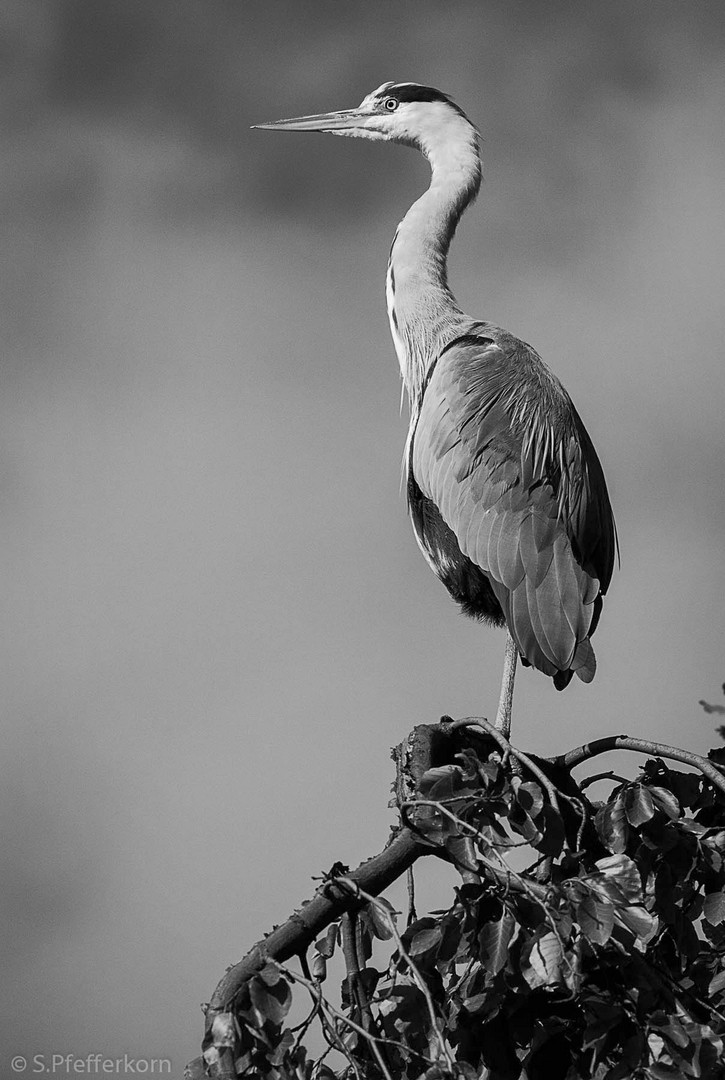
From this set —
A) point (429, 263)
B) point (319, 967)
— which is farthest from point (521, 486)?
point (319, 967)

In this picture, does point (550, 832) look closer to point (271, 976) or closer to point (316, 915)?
point (316, 915)

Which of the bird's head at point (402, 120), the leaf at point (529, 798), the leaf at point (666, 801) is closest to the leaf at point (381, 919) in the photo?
the leaf at point (529, 798)

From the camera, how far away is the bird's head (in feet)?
19.1

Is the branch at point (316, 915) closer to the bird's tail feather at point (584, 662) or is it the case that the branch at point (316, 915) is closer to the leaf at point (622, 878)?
the leaf at point (622, 878)

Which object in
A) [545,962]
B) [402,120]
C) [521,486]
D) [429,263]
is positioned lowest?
[545,962]

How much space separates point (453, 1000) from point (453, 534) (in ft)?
7.91

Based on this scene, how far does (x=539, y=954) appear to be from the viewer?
209cm

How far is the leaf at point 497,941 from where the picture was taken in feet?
6.91

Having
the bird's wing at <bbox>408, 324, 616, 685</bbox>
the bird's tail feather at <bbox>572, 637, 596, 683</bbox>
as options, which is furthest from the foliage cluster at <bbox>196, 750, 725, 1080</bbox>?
the bird's wing at <bbox>408, 324, 616, 685</bbox>

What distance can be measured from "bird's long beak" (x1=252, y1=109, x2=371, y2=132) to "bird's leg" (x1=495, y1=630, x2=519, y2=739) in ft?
10.0

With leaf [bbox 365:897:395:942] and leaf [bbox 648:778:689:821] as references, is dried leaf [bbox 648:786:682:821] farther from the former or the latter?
leaf [bbox 365:897:395:942]

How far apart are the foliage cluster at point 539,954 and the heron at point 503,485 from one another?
139cm

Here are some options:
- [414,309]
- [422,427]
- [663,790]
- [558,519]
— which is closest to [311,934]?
[663,790]

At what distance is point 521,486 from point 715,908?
86.1 inches
